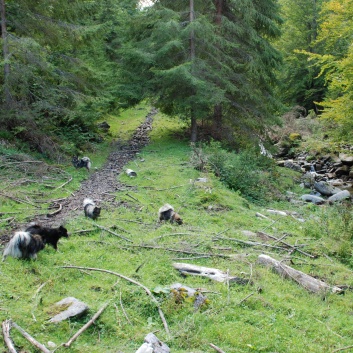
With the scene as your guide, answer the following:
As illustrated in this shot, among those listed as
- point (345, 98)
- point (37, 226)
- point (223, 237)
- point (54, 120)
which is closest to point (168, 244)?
point (223, 237)

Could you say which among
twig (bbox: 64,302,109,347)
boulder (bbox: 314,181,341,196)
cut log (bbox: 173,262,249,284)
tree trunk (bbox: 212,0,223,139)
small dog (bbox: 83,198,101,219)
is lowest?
boulder (bbox: 314,181,341,196)

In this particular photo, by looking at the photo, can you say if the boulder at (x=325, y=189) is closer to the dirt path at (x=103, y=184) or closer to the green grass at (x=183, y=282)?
the green grass at (x=183, y=282)

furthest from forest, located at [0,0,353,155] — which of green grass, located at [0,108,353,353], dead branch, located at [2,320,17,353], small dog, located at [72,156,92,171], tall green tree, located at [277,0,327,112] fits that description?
tall green tree, located at [277,0,327,112]

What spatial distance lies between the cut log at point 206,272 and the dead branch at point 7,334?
2.91 m

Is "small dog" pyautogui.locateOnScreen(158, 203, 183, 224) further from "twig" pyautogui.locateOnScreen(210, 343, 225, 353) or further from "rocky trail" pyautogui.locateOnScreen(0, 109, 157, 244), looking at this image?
"twig" pyautogui.locateOnScreen(210, 343, 225, 353)

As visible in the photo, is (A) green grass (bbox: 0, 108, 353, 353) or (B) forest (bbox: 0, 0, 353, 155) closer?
(A) green grass (bbox: 0, 108, 353, 353)

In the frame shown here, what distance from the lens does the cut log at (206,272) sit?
6.26 meters

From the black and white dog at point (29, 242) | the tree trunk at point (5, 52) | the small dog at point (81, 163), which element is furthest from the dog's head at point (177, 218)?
the tree trunk at point (5, 52)

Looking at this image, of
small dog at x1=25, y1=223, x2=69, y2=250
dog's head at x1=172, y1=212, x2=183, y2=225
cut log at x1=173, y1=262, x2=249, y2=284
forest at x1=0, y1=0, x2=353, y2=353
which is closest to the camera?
forest at x1=0, y1=0, x2=353, y2=353

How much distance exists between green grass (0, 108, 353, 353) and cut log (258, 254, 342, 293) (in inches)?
5.2

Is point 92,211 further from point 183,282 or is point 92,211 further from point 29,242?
point 183,282

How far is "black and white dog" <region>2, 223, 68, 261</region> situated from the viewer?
240 inches

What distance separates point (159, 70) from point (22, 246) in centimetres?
1298

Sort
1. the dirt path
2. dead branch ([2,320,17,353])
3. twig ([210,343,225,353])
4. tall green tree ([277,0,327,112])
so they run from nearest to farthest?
1. dead branch ([2,320,17,353])
2. twig ([210,343,225,353])
3. the dirt path
4. tall green tree ([277,0,327,112])
